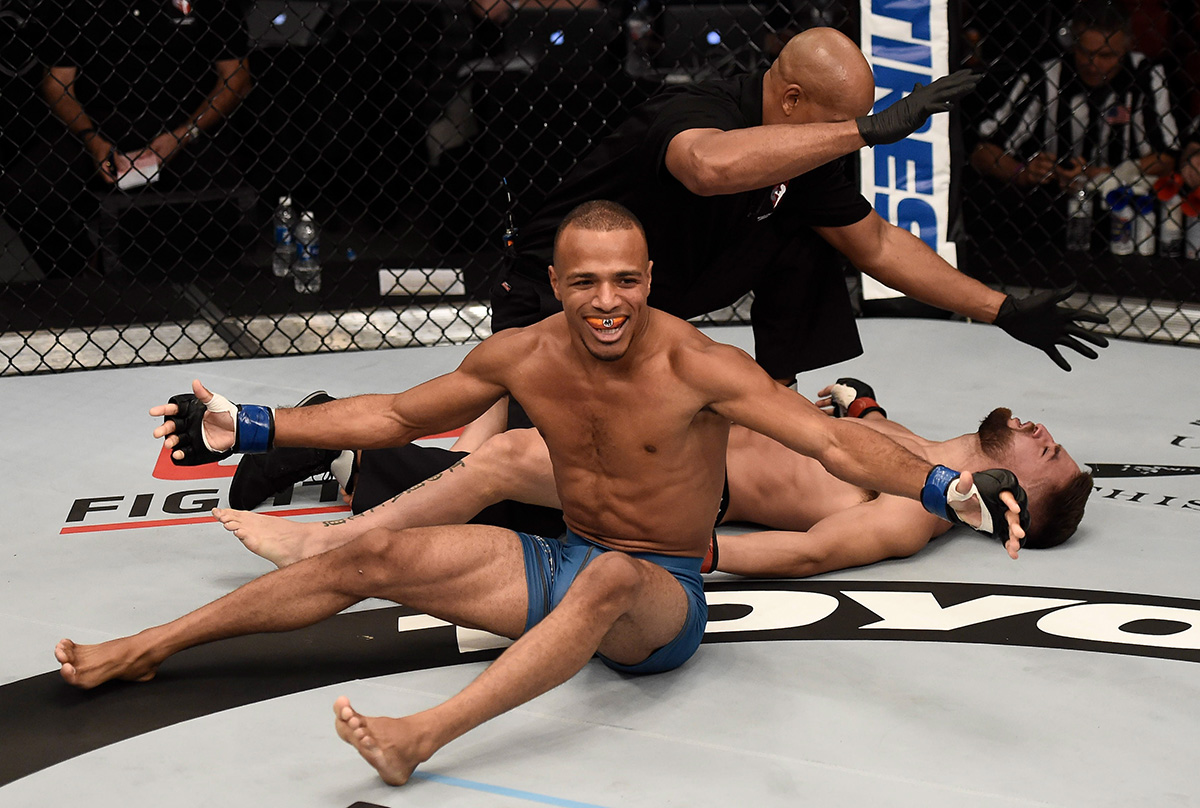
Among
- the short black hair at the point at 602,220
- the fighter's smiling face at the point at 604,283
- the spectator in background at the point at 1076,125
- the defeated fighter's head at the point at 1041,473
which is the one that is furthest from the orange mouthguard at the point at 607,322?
the spectator in background at the point at 1076,125

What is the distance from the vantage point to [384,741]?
5.07ft

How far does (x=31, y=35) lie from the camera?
12.9ft

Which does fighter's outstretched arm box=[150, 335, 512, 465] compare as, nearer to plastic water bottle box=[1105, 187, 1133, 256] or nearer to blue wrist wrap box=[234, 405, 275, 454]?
blue wrist wrap box=[234, 405, 275, 454]

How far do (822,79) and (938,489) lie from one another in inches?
36.2

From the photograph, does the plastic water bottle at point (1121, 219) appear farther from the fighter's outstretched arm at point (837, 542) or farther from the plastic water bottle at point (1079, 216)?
the fighter's outstretched arm at point (837, 542)

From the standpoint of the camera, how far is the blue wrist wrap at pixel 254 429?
74.8 inches

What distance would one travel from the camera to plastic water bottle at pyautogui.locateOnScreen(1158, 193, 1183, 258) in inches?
178

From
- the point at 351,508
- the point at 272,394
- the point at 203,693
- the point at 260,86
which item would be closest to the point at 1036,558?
the point at 351,508

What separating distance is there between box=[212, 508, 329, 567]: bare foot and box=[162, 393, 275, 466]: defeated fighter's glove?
27cm

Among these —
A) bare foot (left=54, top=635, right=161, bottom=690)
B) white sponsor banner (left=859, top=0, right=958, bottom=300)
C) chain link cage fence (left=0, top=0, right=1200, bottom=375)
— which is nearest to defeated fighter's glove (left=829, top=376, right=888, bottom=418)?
white sponsor banner (left=859, top=0, right=958, bottom=300)

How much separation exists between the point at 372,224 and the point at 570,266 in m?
2.85

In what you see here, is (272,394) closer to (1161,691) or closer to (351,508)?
(351,508)

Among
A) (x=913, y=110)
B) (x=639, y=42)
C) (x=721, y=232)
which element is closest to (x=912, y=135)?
(x=639, y=42)

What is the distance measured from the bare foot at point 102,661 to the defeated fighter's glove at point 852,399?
5.24 feet
